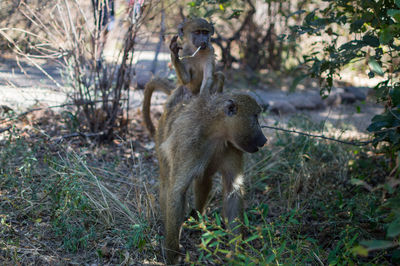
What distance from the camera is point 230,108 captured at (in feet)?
9.55

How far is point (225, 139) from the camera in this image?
303 centimetres

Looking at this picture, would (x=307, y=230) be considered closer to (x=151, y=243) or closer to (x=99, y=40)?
(x=151, y=243)

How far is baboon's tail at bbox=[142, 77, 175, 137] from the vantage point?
4.46 m

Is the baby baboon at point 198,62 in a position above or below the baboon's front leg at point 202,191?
above

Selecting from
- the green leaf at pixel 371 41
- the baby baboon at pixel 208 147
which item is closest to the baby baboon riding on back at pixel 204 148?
the baby baboon at pixel 208 147

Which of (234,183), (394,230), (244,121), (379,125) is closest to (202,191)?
(234,183)

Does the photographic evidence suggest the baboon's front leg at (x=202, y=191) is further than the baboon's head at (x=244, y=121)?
Yes

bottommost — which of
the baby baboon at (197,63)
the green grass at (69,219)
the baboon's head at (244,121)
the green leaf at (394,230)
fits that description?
the green grass at (69,219)

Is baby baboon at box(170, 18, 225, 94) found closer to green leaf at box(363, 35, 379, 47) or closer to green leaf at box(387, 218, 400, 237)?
green leaf at box(363, 35, 379, 47)

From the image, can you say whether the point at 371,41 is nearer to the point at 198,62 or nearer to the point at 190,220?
the point at 190,220

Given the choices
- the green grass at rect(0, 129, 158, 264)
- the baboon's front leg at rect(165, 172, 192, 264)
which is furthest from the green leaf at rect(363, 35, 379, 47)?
the green grass at rect(0, 129, 158, 264)

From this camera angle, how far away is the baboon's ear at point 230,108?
2.90 m

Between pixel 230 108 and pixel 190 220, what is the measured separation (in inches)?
42.1

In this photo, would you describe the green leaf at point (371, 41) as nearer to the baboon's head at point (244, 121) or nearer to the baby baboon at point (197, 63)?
the baboon's head at point (244, 121)
